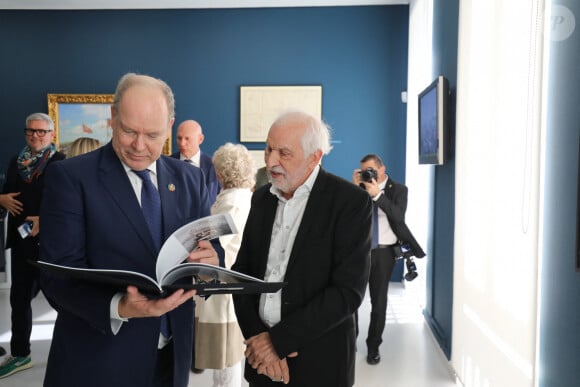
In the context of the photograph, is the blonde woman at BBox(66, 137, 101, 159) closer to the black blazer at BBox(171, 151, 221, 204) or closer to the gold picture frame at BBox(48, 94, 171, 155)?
the black blazer at BBox(171, 151, 221, 204)

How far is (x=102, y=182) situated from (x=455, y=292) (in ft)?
9.02

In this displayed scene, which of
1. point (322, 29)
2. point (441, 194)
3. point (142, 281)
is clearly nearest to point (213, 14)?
point (322, 29)

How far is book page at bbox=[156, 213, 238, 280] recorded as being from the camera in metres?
1.31

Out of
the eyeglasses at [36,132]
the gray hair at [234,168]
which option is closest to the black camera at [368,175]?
the gray hair at [234,168]

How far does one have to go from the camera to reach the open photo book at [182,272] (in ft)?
3.88

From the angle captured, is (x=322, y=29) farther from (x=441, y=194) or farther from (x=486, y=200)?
(x=486, y=200)

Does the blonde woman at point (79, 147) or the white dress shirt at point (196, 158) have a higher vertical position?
the blonde woman at point (79, 147)

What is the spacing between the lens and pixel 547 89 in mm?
1966

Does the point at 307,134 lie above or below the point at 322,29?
below

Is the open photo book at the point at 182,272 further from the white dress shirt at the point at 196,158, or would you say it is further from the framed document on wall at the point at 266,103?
the framed document on wall at the point at 266,103

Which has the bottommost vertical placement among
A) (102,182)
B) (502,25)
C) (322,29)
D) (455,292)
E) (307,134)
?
(455,292)

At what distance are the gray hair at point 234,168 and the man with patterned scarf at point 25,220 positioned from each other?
138cm

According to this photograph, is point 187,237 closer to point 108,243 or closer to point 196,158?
point 108,243

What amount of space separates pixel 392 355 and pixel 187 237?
10.3 feet
